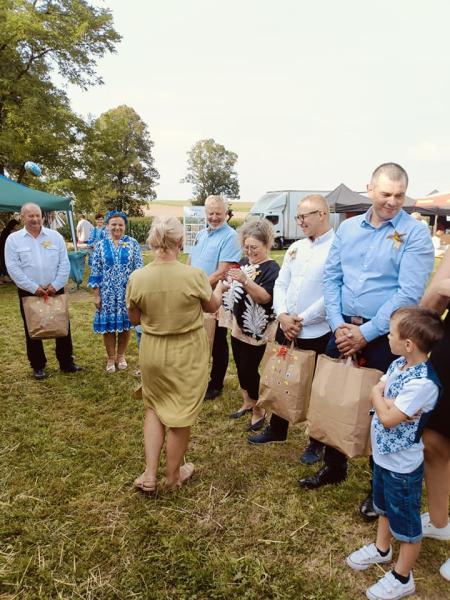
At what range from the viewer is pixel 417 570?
6.55 feet

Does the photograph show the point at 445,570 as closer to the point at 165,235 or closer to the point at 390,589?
the point at 390,589

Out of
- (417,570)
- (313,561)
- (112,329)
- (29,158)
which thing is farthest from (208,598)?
(29,158)

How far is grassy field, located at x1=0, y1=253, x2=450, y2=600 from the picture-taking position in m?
1.92

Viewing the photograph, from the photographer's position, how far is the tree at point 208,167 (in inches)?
2388

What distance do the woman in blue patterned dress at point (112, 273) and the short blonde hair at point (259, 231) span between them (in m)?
1.65

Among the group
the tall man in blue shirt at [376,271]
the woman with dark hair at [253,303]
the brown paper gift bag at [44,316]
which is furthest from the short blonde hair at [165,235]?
the brown paper gift bag at [44,316]

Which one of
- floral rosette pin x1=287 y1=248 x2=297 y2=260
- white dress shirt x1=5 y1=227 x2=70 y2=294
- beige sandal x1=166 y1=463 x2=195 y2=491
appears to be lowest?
beige sandal x1=166 y1=463 x2=195 y2=491

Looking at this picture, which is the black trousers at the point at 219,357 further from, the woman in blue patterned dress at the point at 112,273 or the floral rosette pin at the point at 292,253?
the floral rosette pin at the point at 292,253

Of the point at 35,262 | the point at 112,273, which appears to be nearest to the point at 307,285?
the point at 112,273

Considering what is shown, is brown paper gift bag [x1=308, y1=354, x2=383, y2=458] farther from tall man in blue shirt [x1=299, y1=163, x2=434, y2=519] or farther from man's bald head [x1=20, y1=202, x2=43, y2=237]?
man's bald head [x1=20, y1=202, x2=43, y2=237]

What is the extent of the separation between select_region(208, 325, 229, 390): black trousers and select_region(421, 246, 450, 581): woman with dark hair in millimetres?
2195

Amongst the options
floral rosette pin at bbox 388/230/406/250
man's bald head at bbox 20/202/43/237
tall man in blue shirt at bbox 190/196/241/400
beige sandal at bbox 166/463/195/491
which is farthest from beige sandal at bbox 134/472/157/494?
man's bald head at bbox 20/202/43/237

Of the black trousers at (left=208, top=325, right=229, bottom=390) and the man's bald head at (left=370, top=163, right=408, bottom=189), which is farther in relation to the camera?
the black trousers at (left=208, top=325, right=229, bottom=390)

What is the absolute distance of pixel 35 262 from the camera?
4.13 metres
